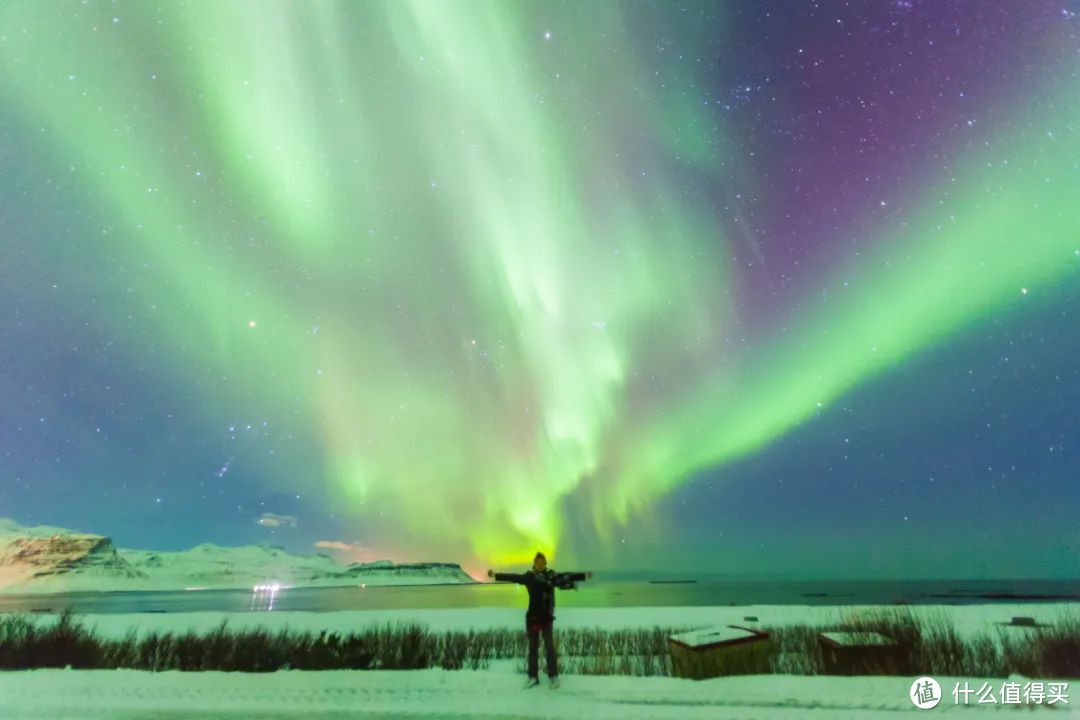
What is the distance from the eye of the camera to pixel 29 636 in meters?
14.1

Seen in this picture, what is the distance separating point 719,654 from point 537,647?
10.2ft

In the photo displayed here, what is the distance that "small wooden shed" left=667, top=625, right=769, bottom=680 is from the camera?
406 inches

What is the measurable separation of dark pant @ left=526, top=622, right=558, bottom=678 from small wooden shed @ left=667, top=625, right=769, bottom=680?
233 centimetres

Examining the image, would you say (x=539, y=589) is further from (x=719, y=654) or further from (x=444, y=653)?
(x=444, y=653)

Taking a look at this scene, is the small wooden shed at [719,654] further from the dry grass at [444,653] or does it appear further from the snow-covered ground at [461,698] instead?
the dry grass at [444,653]

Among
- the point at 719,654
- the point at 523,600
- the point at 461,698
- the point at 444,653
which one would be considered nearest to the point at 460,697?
the point at 461,698

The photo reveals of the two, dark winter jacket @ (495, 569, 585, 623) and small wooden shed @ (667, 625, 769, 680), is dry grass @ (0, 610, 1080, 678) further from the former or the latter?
dark winter jacket @ (495, 569, 585, 623)

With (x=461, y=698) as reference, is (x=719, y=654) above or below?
above

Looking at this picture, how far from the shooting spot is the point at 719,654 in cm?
1045

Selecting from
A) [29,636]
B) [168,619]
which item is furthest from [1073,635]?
[168,619]

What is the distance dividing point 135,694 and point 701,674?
889cm

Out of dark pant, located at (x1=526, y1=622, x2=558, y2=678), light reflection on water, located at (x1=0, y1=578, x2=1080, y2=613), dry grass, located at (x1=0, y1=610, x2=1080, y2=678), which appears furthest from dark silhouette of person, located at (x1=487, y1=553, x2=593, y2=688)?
light reflection on water, located at (x1=0, y1=578, x2=1080, y2=613)

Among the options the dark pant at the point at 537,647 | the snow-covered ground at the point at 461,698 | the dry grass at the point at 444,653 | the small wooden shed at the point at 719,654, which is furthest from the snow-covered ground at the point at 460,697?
the dry grass at the point at 444,653

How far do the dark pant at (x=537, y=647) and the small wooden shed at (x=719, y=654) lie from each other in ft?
7.64
